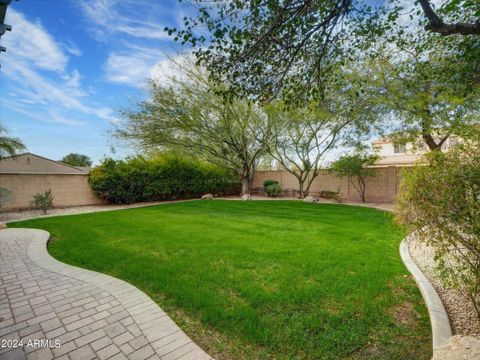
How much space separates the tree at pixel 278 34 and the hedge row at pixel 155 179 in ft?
35.8

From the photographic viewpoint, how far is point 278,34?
3215 mm

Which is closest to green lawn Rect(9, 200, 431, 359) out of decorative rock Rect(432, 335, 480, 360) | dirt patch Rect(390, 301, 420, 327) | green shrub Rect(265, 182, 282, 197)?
dirt patch Rect(390, 301, 420, 327)

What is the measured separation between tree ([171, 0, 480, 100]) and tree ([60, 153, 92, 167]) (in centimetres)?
4482

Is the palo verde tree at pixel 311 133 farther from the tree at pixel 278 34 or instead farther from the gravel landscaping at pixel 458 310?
the gravel landscaping at pixel 458 310

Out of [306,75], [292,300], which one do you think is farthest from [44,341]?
[306,75]

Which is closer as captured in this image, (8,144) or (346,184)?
(8,144)

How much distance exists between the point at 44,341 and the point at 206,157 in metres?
13.5

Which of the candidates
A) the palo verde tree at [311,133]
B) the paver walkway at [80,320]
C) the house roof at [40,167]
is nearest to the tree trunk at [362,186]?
the palo verde tree at [311,133]

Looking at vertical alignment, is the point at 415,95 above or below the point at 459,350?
above

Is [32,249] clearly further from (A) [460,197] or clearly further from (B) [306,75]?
(A) [460,197]

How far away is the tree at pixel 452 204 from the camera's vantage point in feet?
6.50

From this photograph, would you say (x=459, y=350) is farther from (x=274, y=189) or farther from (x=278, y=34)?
(x=274, y=189)

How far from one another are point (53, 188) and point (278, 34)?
41.8 ft

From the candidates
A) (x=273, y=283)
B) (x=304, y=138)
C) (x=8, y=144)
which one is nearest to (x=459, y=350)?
(x=273, y=283)
